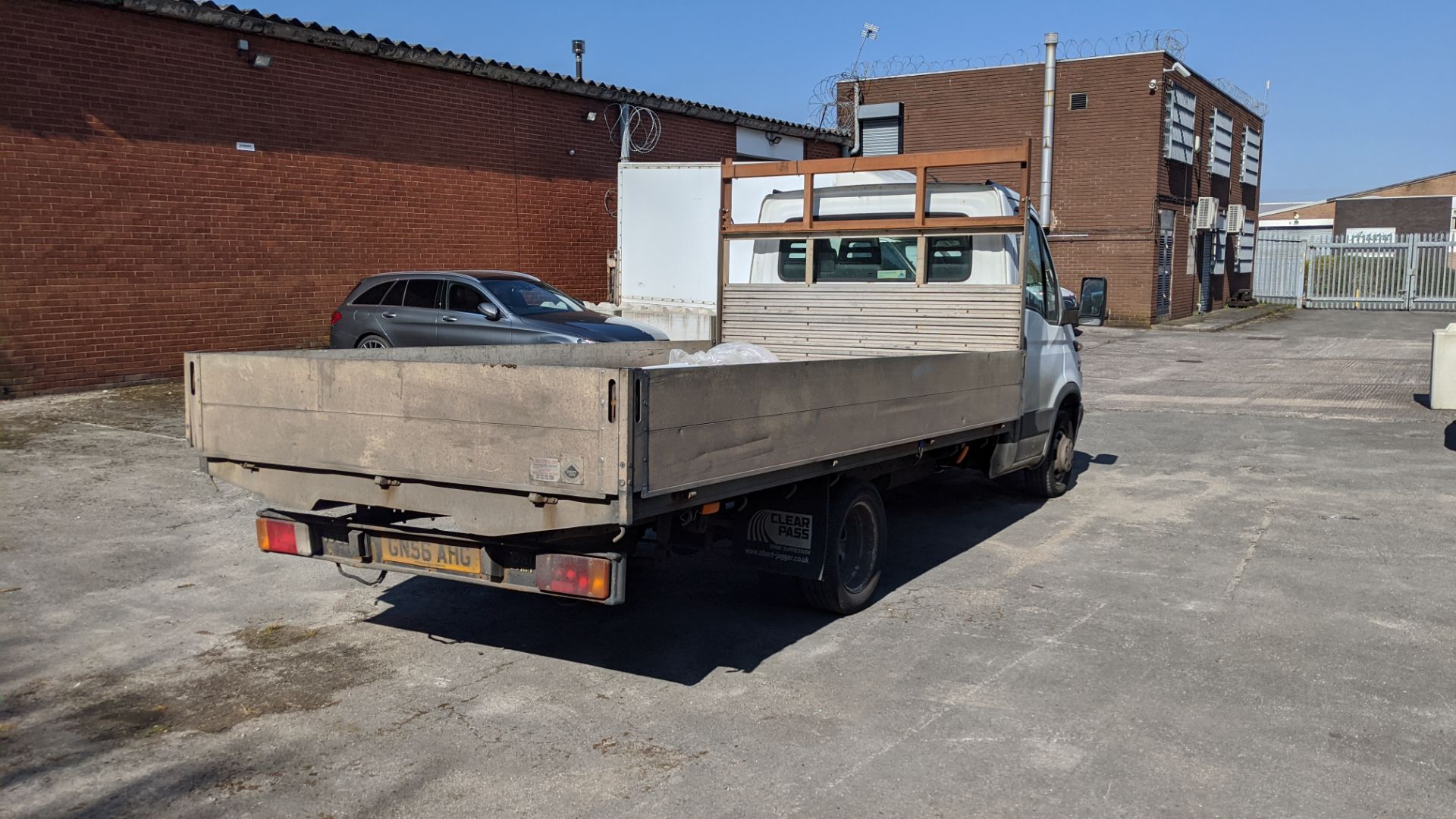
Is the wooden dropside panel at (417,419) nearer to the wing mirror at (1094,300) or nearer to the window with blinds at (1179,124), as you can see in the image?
the wing mirror at (1094,300)

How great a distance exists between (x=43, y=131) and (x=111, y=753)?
1034 centimetres

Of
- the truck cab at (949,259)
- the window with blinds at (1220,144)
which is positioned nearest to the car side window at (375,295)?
the truck cab at (949,259)

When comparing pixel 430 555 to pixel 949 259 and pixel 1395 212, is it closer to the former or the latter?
pixel 949 259

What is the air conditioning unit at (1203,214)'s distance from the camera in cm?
3109

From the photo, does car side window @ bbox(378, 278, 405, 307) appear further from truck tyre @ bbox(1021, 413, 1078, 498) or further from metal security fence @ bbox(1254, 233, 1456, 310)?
metal security fence @ bbox(1254, 233, 1456, 310)

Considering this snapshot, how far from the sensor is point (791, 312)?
8.09m

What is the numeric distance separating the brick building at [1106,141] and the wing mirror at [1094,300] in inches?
712

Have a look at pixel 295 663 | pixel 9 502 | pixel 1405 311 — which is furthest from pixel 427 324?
pixel 1405 311

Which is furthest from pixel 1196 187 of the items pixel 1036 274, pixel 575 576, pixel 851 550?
pixel 575 576

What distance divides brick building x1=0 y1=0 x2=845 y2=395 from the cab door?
10324mm

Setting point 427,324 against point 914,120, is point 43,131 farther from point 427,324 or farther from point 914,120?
point 914,120

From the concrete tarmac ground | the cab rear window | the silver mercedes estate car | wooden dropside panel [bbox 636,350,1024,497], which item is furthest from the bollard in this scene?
wooden dropside panel [bbox 636,350,1024,497]

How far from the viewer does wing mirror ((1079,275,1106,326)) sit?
8.30 metres

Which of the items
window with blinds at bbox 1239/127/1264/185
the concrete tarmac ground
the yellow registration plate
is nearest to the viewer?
the concrete tarmac ground
